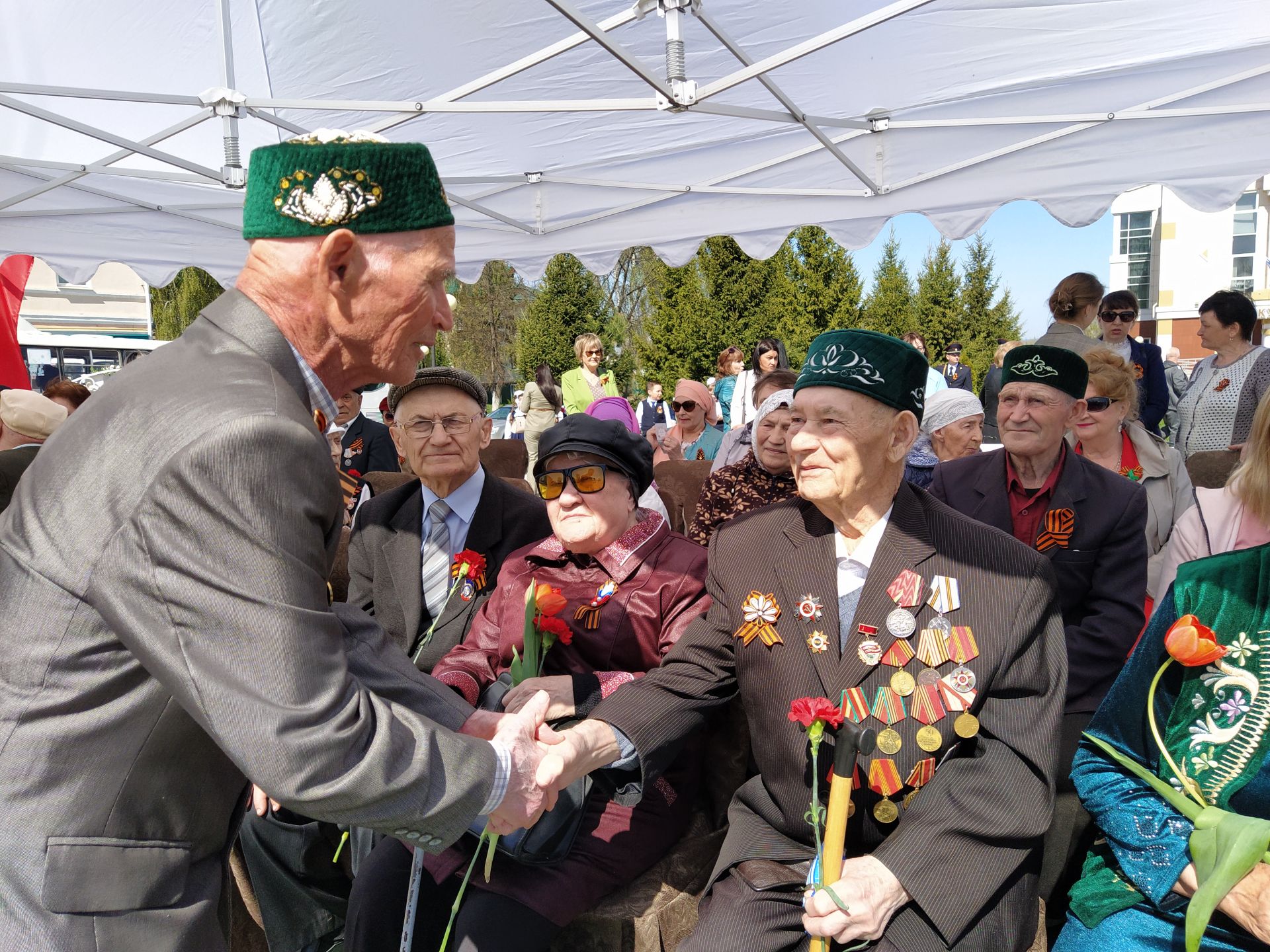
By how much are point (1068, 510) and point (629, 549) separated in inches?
63.6

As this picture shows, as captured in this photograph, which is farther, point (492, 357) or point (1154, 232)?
point (1154, 232)

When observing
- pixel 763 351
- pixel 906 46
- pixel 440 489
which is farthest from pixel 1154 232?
pixel 440 489

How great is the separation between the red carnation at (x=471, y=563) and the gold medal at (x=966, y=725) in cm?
178

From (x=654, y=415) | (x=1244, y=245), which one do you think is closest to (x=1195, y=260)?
(x=1244, y=245)

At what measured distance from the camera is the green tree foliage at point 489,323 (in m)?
35.8

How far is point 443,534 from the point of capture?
3.64m

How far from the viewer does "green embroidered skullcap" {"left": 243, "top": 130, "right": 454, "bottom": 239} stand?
4.87ft

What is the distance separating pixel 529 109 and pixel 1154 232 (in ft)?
167

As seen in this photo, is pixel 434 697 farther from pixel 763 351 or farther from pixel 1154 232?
pixel 1154 232

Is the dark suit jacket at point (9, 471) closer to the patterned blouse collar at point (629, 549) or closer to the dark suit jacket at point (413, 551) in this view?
the dark suit jacket at point (413, 551)

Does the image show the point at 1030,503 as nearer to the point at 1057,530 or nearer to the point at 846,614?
the point at 1057,530

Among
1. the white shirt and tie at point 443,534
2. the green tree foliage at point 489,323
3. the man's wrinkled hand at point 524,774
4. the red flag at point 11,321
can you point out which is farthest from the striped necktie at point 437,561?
the green tree foliage at point 489,323

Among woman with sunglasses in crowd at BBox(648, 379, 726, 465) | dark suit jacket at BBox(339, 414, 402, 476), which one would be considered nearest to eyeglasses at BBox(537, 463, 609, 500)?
dark suit jacket at BBox(339, 414, 402, 476)

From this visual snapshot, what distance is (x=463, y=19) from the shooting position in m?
5.45
